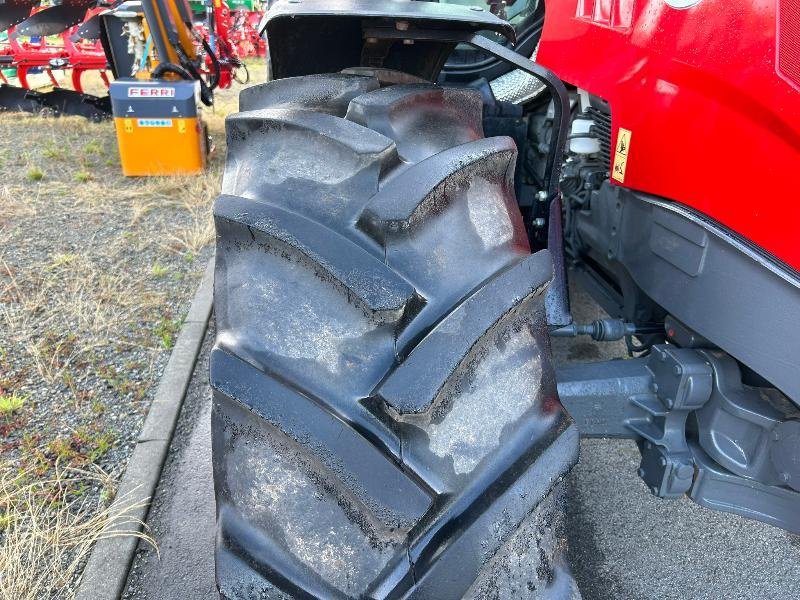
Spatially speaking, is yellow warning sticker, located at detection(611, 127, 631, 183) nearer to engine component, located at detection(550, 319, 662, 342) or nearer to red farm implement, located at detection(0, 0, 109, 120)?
engine component, located at detection(550, 319, 662, 342)

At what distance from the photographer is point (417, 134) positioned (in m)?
1.19

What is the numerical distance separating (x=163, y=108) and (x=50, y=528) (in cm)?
358

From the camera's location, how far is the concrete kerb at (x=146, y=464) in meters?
1.67

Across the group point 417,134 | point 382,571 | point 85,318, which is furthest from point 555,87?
point 85,318

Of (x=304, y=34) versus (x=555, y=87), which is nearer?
(x=555, y=87)

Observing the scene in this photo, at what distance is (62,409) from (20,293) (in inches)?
40.0

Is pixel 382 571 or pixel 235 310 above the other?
pixel 235 310

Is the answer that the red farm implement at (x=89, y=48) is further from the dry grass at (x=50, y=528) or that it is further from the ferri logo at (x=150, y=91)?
the dry grass at (x=50, y=528)

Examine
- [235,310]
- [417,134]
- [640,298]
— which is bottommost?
[640,298]

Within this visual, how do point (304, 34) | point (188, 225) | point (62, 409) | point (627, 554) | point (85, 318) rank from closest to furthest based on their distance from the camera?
point (304, 34) < point (627, 554) < point (62, 409) < point (85, 318) < point (188, 225)

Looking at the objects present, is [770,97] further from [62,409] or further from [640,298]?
[62,409]

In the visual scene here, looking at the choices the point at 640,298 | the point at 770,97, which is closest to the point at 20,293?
the point at 640,298

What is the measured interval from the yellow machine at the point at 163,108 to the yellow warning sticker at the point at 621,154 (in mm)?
3943

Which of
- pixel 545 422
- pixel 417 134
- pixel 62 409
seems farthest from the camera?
pixel 62 409
